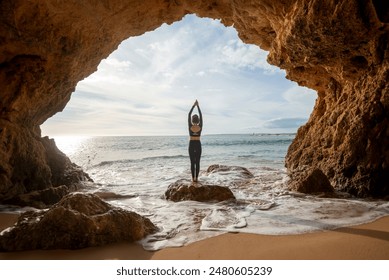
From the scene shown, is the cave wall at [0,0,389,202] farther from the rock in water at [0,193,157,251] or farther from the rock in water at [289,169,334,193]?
the rock in water at [0,193,157,251]

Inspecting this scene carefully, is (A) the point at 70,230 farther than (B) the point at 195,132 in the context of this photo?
No

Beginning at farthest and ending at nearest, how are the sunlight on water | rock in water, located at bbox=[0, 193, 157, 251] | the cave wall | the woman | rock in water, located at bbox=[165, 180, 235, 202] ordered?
1. the sunlight on water
2. the woman
3. the cave wall
4. rock in water, located at bbox=[165, 180, 235, 202]
5. rock in water, located at bbox=[0, 193, 157, 251]

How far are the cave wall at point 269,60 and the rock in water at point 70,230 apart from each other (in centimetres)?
337

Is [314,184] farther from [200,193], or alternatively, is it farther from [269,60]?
[269,60]

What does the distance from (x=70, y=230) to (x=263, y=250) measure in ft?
6.79

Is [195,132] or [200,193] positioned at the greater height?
[195,132]

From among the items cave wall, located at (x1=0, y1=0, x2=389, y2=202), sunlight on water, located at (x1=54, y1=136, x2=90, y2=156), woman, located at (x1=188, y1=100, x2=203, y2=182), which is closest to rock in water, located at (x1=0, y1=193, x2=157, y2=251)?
cave wall, located at (x1=0, y1=0, x2=389, y2=202)

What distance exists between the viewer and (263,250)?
2.68m

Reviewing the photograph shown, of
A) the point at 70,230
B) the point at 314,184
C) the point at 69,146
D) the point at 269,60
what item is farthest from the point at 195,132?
the point at 69,146

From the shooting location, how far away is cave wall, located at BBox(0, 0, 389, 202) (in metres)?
5.50

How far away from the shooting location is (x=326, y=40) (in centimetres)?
599

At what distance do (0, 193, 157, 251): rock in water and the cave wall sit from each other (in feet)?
11.1

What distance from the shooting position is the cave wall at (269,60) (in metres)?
5.50

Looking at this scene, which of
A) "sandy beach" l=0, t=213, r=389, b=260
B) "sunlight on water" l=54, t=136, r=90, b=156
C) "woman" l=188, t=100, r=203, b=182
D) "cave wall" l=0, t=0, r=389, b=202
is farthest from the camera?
"sunlight on water" l=54, t=136, r=90, b=156
